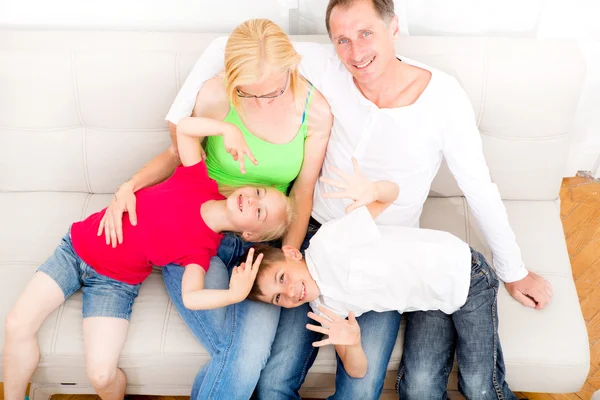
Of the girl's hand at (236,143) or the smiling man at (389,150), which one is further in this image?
the girl's hand at (236,143)

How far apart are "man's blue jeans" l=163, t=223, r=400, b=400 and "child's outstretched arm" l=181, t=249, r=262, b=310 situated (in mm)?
79

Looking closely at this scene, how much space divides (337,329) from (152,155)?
0.82 m

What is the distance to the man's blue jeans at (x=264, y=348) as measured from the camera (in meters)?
1.53

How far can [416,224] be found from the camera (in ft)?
5.78

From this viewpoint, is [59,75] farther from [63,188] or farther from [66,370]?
[66,370]

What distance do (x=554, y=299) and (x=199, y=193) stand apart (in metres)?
1.03

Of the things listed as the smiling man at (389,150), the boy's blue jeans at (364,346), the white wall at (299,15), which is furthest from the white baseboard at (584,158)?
the boy's blue jeans at (364,346)

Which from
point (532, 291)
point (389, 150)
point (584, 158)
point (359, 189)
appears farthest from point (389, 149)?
point (584, 158)

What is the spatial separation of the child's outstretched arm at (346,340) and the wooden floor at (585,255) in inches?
15.9

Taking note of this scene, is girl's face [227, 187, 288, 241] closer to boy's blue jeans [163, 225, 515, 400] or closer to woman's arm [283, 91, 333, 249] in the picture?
woman's arm [283, 91, 333, 249]

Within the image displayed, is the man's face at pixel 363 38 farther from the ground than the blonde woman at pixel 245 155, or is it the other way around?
Answer: the man's face at pixel 363 38

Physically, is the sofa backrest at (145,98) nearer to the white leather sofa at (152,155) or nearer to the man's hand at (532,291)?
the white leather sofa at (152,155)

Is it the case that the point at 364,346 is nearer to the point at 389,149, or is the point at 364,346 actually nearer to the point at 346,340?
the point at 346,340

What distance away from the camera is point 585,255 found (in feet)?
7.27
